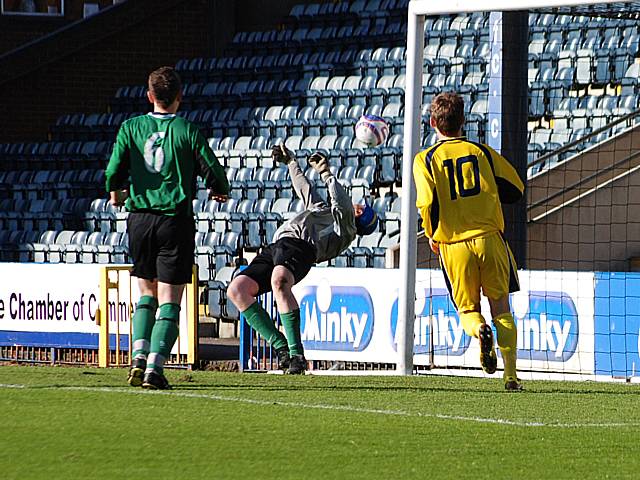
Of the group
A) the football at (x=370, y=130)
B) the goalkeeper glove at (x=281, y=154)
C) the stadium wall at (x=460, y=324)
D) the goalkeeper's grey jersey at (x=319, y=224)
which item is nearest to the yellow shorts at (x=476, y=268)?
the goalkeeper's grey jersey at (x=319, y=224)

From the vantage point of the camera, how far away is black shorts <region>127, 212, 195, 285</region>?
841cm

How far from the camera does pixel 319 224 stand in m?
10.7

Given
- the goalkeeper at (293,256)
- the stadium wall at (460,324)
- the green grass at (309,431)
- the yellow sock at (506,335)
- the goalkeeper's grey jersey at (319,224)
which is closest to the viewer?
the green grass at (309,431)

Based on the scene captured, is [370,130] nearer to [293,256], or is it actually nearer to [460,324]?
[460,324]

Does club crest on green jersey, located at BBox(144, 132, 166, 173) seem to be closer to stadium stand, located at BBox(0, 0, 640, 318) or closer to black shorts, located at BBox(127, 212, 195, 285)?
black shorts, located at BBox(127, 212, 195, 285)

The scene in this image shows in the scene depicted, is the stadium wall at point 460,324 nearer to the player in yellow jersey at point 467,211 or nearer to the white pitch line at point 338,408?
the player in yellow jersey at point 467,211

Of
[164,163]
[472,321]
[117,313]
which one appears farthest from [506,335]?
[117,313]

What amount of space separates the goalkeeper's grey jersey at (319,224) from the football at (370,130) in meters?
3.88

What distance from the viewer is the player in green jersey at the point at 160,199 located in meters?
8.41

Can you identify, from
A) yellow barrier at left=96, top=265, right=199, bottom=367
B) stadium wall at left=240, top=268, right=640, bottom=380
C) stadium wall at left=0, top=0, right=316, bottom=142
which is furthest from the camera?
stadium wall at left=0, top=0, right=316, bottom=142

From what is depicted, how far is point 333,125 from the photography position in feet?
72.3

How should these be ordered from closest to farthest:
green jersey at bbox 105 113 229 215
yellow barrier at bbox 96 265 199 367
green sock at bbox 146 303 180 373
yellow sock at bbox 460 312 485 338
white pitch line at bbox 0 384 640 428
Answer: white pitch line at bbox 0 384 640 428, green sock at bbox 146 303 180 373, green jersey at bbox 105 113 229 215, yellow sock at bbox 460 312 485 338, yellow barrier at bbox 96 265 199 367

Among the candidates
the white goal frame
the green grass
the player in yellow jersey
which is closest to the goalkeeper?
the white goal frame

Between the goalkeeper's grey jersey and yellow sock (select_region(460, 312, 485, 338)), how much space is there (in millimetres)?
1977
